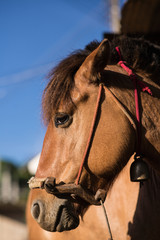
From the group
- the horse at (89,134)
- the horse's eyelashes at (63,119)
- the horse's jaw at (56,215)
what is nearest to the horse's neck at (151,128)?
the horse at (89,134)

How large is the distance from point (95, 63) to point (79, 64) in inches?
7.7

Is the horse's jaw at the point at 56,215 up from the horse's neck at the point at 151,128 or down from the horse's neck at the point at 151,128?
down

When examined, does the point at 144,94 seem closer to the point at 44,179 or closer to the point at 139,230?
the point at 44,179

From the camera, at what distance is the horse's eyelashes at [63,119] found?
1.60m

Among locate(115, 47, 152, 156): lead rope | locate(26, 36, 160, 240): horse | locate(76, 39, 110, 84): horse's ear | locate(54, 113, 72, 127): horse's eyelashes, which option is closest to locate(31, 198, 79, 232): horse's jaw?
locate(26, 36, 160, 240): horse

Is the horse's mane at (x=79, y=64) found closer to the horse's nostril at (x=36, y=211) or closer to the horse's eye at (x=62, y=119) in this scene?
the horse's eye at (x=62, y=119)

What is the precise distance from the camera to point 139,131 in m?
1.57

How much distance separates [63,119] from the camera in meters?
1.62

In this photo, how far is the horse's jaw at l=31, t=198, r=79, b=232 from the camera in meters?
1.48

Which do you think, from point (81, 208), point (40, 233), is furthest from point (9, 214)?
point (81, 208)

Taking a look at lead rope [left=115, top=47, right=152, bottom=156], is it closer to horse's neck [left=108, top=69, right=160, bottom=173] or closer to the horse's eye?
horse's neck [left=108, top=69, right=160, bottom=173]

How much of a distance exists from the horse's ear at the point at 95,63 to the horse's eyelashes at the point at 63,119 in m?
0.27

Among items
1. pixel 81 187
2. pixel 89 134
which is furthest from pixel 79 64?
pixel 81 187

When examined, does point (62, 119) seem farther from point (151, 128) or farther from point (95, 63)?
point (151, 128)
